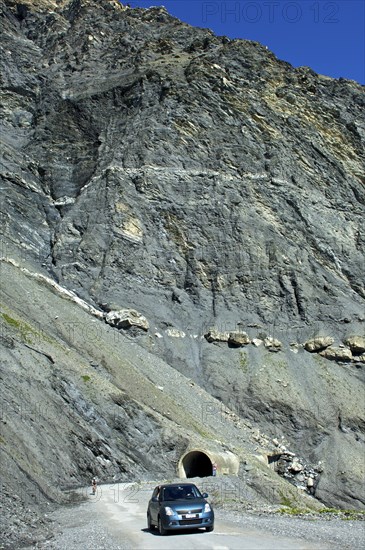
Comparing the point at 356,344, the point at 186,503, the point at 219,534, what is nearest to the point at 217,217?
the point at 356,344

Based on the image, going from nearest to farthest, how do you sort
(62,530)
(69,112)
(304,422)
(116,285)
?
(62,530)
(304,422)
(116,285)
(69,112)

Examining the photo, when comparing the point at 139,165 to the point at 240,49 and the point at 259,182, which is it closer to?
the point at 259,182

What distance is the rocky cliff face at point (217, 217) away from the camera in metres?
58.0

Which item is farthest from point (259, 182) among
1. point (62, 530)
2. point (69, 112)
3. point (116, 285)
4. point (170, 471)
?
point (62, 530)

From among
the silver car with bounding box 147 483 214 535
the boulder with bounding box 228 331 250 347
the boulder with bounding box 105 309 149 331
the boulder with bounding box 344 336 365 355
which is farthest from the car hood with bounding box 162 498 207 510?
the boulder with bounding box 344 336 365 355

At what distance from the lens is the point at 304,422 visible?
181 ft

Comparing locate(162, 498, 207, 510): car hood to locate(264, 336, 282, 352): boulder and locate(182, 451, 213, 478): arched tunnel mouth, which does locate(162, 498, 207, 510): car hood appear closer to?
locate(182, 451, 213, 478): arched tunnel mouth

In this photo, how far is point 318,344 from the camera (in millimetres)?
62406

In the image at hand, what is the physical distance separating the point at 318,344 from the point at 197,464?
24436 mm

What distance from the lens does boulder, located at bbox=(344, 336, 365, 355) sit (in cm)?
6250

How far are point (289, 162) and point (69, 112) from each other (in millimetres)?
31334

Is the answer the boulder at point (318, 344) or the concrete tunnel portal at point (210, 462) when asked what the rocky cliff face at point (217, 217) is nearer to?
the boulder at point (318, 344)

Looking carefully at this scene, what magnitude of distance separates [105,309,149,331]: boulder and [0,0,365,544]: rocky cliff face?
12.4 inches

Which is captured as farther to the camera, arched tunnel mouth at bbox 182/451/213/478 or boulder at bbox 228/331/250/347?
boulder at bbox 228/331/250/347
